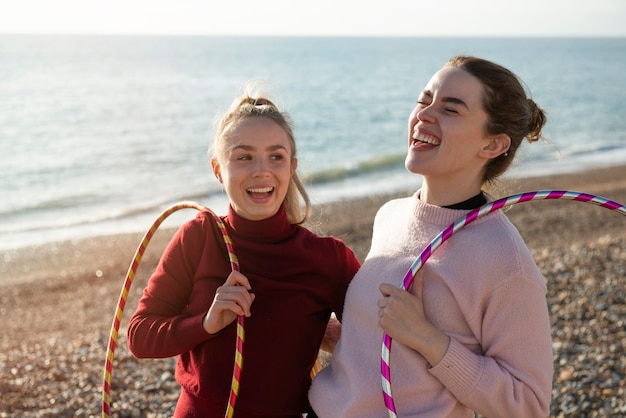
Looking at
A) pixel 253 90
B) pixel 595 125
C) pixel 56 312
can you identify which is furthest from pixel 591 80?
pixel 253 90

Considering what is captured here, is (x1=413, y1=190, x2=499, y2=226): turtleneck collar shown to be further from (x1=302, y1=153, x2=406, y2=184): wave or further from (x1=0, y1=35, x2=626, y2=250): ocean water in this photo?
(x1=302, y1=153, x2=406, y2=184): wave

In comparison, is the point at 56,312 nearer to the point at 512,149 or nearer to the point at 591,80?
the point at 512,149

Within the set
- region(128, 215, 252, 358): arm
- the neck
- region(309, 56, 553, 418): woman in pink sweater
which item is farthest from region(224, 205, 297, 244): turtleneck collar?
the neck

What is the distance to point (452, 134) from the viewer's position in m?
3.22

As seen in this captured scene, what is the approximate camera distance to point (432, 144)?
3293 mm

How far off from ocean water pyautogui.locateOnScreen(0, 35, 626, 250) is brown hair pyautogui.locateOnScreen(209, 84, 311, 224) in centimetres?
19

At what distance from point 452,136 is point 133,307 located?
8190mm

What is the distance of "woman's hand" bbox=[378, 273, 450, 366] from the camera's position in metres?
3.00

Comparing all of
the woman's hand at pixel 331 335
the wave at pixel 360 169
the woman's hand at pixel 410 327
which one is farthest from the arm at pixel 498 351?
the wave at pixel 360 169

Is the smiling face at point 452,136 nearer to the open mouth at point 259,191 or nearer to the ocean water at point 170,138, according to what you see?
the ocean water at point 170,138

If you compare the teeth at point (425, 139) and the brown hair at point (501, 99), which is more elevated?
the brown hair at point (501, 99)

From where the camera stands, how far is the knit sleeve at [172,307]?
3416mm

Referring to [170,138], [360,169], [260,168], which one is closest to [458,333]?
[260,168]

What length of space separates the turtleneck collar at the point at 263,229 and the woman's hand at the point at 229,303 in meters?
0.33
